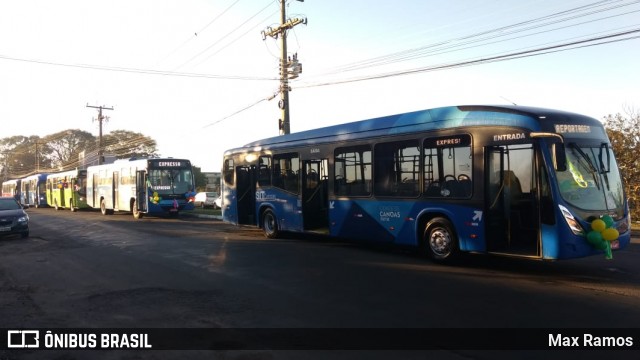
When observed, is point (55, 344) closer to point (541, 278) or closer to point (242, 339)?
point (242, 339)

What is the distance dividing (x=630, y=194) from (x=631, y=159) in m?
1.53

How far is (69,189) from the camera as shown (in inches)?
1483

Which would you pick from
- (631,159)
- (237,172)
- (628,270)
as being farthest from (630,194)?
(237,172)

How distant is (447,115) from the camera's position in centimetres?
998

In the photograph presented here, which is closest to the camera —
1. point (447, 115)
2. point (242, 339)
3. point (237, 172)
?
point (242, 339)

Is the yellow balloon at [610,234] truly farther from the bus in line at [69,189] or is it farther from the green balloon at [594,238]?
the bus in line at [69,189]

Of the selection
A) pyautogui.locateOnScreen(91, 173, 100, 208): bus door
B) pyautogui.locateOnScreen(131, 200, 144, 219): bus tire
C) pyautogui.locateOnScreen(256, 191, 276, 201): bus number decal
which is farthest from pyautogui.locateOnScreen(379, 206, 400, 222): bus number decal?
pyautogui.locateOnScreen(91, 173, 100, 208): bus door

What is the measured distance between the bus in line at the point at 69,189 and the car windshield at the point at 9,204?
1927 centimetres

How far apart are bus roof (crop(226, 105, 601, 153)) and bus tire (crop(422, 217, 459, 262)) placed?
80.5 inches

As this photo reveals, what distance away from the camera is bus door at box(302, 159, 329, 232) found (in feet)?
45.2

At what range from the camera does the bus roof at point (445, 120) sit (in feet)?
28.5

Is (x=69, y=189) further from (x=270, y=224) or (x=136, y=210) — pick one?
(x=270, y=224)

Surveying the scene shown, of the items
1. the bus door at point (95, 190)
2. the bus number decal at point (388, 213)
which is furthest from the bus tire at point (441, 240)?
the bus door at point (95, 190)

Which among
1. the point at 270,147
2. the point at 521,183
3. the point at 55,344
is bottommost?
the point at 55,344
